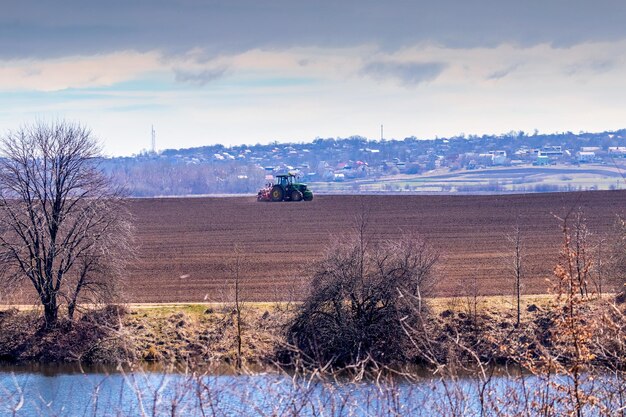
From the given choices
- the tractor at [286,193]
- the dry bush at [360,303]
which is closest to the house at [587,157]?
the tractor at [286,193]

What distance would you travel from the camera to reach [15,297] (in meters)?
46.7

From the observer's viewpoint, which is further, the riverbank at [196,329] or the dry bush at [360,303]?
the riverbank at [196,329]

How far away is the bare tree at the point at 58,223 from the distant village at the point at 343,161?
5218 centimetres

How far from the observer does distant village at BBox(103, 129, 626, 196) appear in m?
123

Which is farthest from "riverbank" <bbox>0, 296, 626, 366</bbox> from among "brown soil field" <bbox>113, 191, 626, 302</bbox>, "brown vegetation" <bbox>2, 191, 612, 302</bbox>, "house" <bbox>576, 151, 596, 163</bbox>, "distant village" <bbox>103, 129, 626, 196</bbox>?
"distant village" <bbox>103, 129, 626, 196</bbox>

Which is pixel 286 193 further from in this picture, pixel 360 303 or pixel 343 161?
pixel 343 161

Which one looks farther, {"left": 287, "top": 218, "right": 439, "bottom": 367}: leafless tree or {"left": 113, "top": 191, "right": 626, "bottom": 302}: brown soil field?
{"left": 113, "top": 191, "right": 626, "bottom": 302}: brown soil field

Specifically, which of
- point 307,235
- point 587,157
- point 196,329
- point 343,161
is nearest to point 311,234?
point 307,235

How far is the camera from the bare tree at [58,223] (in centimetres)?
4309

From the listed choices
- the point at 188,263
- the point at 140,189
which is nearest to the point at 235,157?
the point at 140,189

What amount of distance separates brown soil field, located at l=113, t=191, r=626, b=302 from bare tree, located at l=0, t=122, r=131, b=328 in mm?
3590

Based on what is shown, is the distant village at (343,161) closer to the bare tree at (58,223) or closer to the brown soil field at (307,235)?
the brown soil field at (307,235)

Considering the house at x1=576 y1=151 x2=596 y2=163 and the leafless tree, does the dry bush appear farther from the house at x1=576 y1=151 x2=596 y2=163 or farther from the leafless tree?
the house at x1=576 y1=151 x2=596 y2=163

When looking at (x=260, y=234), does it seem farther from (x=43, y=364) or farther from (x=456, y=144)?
(x=456, y=144)
